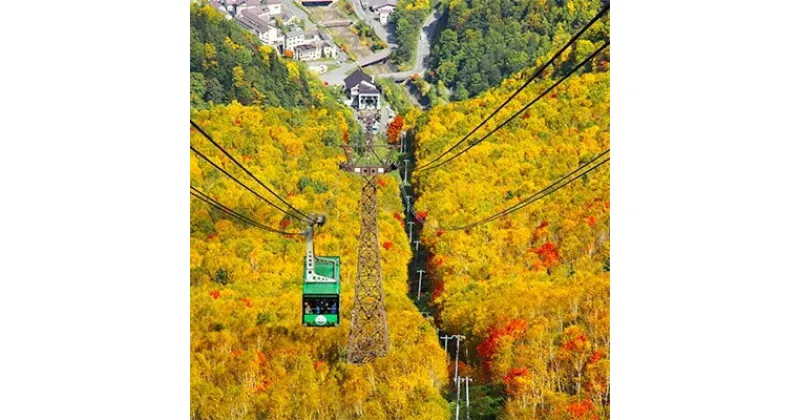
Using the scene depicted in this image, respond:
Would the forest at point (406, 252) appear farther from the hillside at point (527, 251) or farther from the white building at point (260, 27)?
the white building at point (260, 27)

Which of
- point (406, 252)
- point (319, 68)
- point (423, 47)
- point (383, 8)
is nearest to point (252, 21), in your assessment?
point (319, 68)

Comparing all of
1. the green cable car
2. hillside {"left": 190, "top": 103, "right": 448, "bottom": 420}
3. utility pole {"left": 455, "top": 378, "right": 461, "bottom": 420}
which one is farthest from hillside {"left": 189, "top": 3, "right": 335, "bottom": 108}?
utility pole {"left": 455, "top": 378, "right": 461, "bottom": 420}

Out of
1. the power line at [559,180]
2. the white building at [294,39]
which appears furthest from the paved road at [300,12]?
→ the power line at [559,180]

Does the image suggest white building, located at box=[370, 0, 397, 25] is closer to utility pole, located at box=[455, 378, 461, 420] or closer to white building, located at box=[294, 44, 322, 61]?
white building, located at box=[294, 44, 322, 61]

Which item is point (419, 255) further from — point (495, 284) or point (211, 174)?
point (211, 174)

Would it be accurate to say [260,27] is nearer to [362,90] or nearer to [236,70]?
[236,70]
